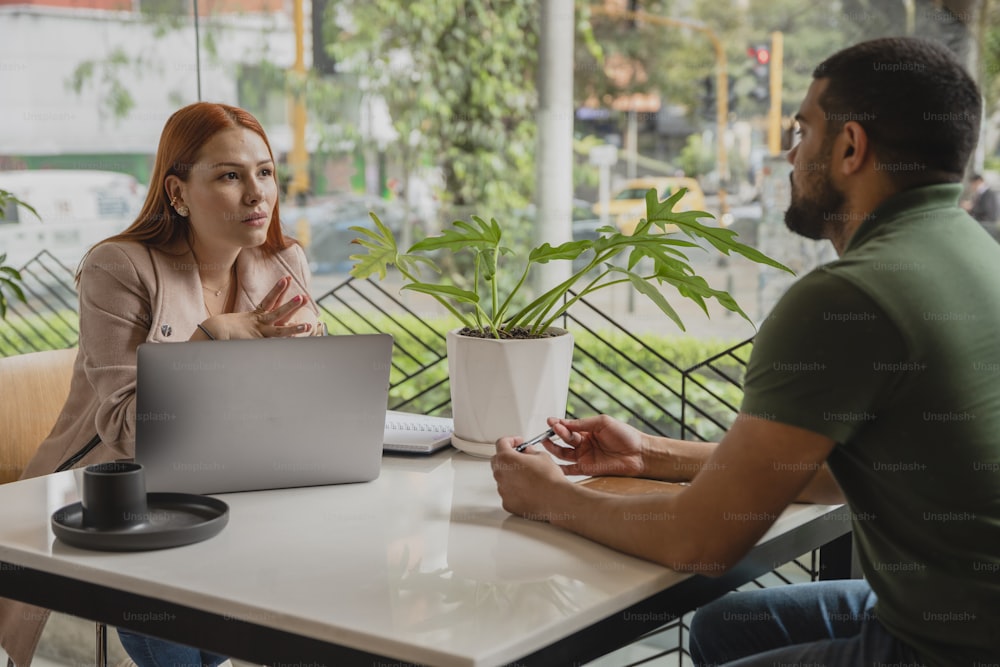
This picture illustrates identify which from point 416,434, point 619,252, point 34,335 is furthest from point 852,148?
point 34,335

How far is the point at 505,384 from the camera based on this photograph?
191 centimetres

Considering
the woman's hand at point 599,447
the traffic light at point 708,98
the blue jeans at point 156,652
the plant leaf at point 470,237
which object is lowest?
the blue jeans at point 156,652

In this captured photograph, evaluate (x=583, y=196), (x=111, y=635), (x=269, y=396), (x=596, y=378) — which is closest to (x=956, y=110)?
(x=269, y=396)

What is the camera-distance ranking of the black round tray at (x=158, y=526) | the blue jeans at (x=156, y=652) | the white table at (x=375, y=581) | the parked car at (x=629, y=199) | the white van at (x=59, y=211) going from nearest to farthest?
the white table at (x=375, y=581)
the black round tray at (x=158, y=526)
the blue jeans at (x=156, y=652)
the white van at (x=59, y=211)
the parked car at (x=629, y=199)

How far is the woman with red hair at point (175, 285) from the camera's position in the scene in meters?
1.99

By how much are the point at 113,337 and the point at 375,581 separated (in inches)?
40.1

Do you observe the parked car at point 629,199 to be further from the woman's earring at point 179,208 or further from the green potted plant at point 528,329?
the green potted plant at point 528,329

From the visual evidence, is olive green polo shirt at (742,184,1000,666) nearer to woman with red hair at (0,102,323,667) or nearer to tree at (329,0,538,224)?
woman with red hair at (0,102,323,667)

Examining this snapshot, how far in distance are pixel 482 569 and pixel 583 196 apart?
4264 millimetres

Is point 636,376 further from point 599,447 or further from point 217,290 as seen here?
point 599,447

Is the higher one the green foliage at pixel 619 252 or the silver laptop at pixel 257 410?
the green foliage at pixel 619 252

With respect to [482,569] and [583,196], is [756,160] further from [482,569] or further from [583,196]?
[482,569]

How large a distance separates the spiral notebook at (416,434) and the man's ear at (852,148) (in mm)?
881

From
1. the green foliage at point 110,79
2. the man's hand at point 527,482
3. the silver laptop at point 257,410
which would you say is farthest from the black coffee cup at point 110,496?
the green foliage at point 110,79
